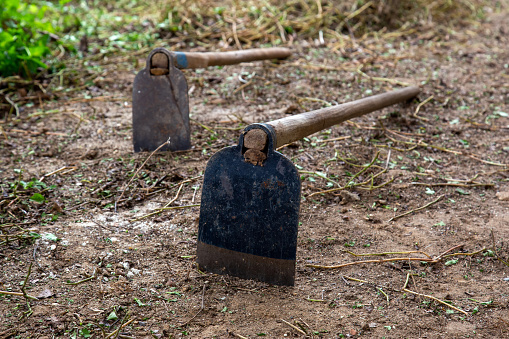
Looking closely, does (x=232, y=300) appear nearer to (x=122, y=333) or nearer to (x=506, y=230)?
(x=122, y=333)

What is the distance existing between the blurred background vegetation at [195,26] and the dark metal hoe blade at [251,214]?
2.97 metres

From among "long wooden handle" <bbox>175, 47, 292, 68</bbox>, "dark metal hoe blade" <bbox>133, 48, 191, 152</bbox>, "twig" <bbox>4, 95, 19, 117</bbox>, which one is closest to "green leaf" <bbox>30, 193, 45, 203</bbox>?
"dark metal hoe blade" <bbox>133, 48, 191, 152</bbox>

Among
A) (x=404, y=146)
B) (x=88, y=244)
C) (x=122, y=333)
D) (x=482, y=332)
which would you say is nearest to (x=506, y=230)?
(x=482, y=332)

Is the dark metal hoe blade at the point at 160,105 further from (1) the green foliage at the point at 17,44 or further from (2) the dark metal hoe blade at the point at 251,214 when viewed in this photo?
(1) the green foliage at the point at 17,44

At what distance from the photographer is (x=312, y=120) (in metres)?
2.35

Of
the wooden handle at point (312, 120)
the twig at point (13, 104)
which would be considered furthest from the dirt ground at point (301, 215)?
the wooden handle at point (312, 120)

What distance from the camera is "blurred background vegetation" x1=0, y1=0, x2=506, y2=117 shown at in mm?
4676

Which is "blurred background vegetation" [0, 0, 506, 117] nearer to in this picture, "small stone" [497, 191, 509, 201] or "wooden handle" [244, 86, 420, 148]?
"wooden handle" [244, 86, 420, 148]

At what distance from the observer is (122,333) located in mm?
1705

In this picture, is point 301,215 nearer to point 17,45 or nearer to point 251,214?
point 251,214

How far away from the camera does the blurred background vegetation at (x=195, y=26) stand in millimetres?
4676

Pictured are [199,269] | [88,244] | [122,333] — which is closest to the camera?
[122,333]

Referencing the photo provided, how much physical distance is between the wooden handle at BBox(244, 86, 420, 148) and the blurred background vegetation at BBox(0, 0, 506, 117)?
252 cm

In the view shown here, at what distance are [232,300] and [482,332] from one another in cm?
99
